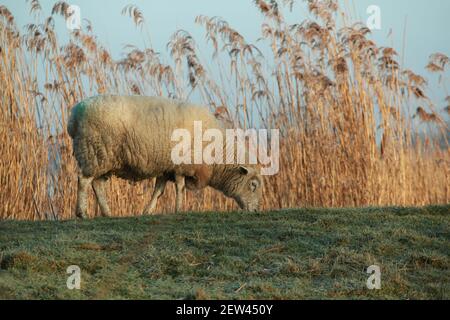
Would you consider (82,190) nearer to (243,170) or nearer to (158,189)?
(158,189)

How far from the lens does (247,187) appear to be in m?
9.68

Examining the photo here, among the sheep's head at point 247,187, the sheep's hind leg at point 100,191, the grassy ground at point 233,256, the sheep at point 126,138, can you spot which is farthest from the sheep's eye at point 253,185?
the sheep's hind leg at point 100,191

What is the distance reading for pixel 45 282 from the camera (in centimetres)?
557

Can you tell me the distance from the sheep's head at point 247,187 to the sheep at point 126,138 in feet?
1.97

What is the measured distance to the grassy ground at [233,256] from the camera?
5.54 metres

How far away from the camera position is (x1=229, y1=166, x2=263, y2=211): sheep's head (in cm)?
962

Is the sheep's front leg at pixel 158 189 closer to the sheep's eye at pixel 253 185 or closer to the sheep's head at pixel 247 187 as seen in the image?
the sheep's head at pixel 247 187

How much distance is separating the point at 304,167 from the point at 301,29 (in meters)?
2.02

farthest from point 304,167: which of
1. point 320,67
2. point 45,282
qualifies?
point 45,282

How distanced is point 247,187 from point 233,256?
336 cm

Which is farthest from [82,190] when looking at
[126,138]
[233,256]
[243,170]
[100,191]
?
[233,256]

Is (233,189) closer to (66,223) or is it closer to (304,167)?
(304,167)

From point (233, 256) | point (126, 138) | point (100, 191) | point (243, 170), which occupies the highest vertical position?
point (126, 138)

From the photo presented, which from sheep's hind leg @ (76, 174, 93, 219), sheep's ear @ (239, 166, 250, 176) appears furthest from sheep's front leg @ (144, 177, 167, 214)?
sheep's ear @ (239, 166, 250, 176)
